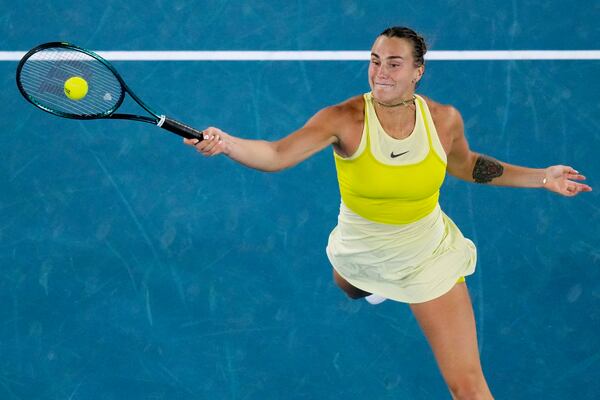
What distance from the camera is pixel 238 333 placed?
Result: 19.6 ft

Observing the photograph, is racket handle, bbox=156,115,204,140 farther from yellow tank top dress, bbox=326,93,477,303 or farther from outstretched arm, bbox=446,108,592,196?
outstretched arm, bbox=446,108,592,196

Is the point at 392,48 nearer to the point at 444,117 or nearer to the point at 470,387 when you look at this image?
the point at 444,117

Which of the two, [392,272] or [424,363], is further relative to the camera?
[424,363]

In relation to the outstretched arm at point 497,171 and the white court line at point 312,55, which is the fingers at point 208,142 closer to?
the outstretched arm at point 497,171

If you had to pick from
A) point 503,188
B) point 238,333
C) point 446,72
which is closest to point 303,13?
point 446,72

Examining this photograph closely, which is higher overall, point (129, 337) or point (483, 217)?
point (483, 217)

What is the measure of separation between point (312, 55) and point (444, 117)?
1.83 m

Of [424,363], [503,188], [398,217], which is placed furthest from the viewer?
[503,188]

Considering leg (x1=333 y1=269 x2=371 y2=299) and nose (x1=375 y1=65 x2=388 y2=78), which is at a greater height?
nose (x1=375 y1=65 x2=388 y2=78)

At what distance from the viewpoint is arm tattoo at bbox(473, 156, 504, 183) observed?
5191mm

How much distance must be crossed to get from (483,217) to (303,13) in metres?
1.75

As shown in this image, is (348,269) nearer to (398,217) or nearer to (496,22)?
(398,217)

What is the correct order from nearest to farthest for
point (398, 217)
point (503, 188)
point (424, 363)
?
point (398, 217), point (424, 363), point (503, 188)

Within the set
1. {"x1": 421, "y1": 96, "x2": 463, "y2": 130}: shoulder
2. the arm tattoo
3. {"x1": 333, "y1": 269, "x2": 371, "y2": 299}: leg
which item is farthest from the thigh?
{"x1": 421, "y1": 96, "x2": 463, "y2": 130}: shoulder
